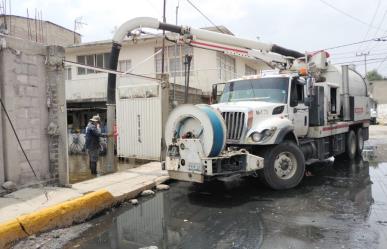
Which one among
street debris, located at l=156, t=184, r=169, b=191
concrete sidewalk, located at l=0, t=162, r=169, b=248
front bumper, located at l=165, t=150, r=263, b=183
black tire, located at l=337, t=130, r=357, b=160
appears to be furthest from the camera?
black tire, located at l=337, t=130, r=357, b=160

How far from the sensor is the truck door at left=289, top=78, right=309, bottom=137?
33.1ft

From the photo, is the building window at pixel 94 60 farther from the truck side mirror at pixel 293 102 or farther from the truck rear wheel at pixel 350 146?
the truck side mirror at pixel 293 102

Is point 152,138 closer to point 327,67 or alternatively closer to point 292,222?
point 327,67

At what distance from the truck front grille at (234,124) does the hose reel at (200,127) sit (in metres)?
0.74

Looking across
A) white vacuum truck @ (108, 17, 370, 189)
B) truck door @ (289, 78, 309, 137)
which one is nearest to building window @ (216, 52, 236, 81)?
white vacuum truck @ (108, 17, 370, 189)

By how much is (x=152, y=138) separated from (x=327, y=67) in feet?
20.5

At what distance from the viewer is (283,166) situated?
9211 mm

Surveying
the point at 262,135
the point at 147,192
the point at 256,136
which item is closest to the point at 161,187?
the point at 147,192

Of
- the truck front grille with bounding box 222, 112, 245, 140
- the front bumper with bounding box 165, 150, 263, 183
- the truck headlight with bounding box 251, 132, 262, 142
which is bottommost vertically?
the front bumper with bounding box 165, 150, 263, 183

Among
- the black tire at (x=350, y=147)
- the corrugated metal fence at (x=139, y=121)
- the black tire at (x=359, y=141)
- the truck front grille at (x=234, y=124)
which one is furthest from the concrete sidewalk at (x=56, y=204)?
the black tire at (x=359, y=141)

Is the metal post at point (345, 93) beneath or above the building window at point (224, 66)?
beneath

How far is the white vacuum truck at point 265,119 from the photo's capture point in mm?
8344

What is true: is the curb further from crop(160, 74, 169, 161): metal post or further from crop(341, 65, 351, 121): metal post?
crop(341, 65, 351, 121): metal post

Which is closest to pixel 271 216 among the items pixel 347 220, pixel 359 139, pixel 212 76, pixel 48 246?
pixel 347 220
